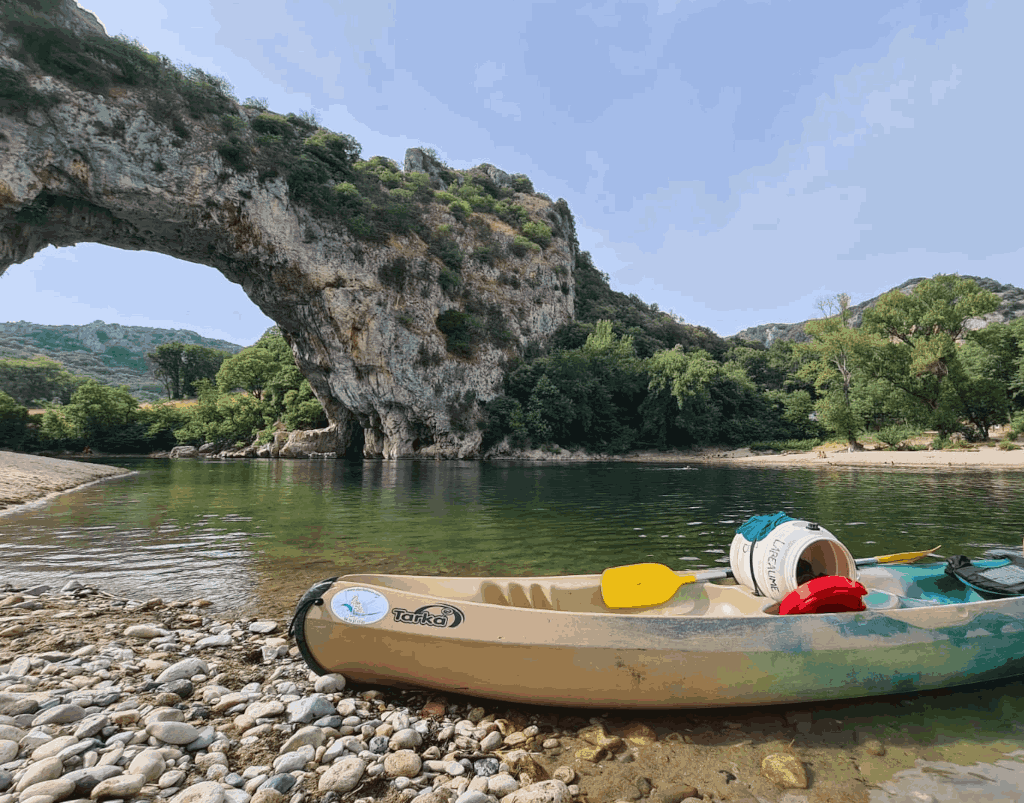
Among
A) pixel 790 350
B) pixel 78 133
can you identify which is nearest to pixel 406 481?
pixel 78 133

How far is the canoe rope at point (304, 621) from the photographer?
3344 millimetres

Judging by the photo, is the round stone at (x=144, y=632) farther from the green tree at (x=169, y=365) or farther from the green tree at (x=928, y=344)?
the green tree at (x=169, y=365)

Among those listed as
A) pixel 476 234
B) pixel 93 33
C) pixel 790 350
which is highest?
pixel 93 33

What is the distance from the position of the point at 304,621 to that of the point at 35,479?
2012 centimetres

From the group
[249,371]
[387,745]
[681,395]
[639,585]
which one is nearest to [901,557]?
[639,585]

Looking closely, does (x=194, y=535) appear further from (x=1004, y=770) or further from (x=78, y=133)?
(x=78, y=133)

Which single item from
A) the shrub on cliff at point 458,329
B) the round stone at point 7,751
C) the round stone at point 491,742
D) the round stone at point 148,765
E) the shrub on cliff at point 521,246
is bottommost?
the round stone at point 491,742

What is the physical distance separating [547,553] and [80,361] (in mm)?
173948

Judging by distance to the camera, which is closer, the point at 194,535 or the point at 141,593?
the point at 141,593

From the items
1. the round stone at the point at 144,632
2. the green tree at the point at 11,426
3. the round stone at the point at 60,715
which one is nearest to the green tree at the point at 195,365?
the green tree at the point at 11,426

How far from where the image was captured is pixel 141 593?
18.6 ft

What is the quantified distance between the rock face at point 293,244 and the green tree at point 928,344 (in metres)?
29.5

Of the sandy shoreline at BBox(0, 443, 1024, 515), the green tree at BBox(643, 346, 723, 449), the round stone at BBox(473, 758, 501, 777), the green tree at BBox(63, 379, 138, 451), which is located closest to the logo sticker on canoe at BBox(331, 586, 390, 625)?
the round stone at BBox(473, 758, 501, 777)

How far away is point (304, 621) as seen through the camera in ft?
11.0
